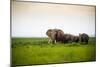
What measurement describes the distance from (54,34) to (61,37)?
0.14m

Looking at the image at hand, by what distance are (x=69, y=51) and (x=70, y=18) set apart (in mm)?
583

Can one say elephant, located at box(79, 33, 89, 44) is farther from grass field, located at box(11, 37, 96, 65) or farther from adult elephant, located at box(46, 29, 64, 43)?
adult elephant, located at box(46, 29, 64, 43)

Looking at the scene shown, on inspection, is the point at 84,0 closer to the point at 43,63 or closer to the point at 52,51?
the point at 52,51

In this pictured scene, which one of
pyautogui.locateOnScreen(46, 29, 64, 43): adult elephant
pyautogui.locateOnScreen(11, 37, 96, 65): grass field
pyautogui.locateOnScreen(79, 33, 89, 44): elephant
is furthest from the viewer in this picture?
pyautogui.locateOnScreen(79, 33, 89, 44): elephant

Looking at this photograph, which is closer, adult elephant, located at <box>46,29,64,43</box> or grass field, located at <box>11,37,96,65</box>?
grass field, located at <box>11,37,96,65</box>

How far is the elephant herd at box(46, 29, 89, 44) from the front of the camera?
279 centimetres

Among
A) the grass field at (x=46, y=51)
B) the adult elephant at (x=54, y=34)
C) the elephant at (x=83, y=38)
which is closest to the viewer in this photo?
the grass field at (x=46, y=51)

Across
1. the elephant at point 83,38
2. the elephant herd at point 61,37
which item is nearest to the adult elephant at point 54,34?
the elephant herd at point 61,37

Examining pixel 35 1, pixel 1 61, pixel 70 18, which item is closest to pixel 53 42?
pixel 70 18

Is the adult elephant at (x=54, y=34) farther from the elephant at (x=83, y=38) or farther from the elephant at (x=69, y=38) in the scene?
the elephant at (x=83, y=38)

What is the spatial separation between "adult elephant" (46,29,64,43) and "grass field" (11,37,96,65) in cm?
8

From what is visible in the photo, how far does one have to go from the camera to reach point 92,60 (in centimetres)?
302

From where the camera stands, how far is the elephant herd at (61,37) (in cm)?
279

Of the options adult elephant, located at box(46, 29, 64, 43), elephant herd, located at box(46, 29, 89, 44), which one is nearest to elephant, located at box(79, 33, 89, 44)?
elephant herd, located at box(46, 29, 89, 44)
